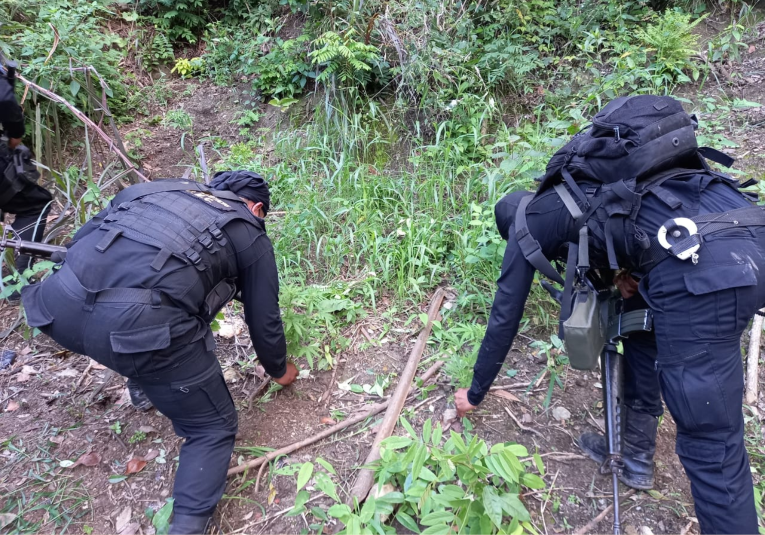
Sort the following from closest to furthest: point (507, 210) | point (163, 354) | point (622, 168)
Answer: point (622, 168)
point (163, 354)
point (507, 210)

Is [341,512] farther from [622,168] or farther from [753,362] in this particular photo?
[753,362]

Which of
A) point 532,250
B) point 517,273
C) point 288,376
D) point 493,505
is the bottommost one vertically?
point 288,376

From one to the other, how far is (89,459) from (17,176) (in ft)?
7.84

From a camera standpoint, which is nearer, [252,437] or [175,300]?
[175,300]

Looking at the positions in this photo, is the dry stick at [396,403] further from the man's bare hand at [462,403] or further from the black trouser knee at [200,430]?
the black trouser knee at [200,430]

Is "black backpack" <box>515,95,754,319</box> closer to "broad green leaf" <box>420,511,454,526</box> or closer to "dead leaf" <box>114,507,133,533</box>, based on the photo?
"broad green leaf" <box>420,511,454,526</box>

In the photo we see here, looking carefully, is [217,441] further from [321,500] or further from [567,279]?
[567,279]

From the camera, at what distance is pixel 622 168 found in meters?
1.85

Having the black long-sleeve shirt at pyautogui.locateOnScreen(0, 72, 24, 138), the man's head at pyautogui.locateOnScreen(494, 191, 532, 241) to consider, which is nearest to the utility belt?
the man's head at pyautogui.locateOnScreen(494, 191, 532, 241)

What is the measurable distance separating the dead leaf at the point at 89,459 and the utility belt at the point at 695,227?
311cm

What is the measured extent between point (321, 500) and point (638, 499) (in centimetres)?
165

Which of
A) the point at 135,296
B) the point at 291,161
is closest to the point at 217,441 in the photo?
the point at 135,296

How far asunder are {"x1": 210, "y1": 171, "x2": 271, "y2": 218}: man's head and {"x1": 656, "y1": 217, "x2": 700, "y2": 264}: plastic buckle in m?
1.97

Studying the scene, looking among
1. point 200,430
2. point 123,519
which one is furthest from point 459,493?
point 123,519
